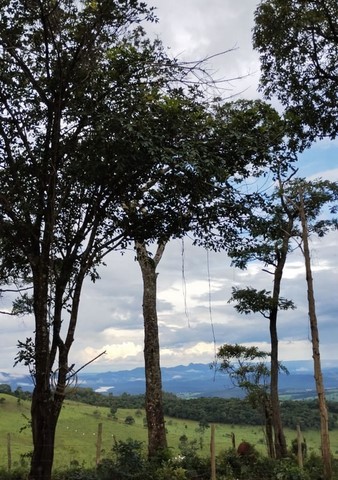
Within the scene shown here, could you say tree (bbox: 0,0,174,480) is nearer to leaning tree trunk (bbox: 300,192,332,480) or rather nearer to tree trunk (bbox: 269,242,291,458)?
leaning tree trunk (bbox: 300,192,332,480)

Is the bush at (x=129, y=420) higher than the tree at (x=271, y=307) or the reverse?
the reverse

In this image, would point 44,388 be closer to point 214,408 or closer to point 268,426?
point 268,426

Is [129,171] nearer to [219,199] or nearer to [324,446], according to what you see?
[219,199]

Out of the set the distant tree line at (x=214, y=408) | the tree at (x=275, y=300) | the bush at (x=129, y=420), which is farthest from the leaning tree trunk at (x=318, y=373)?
the bush at (x=129, y=420)

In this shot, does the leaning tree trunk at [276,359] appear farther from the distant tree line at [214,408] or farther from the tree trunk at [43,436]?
the tree trunk at [43,436]

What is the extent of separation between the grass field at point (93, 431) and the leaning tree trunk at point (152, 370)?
5243 mm

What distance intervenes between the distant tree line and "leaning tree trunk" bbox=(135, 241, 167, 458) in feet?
41.3

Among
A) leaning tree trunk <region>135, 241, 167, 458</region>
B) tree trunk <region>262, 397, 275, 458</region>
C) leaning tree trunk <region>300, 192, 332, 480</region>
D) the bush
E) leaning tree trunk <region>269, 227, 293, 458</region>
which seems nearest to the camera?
leaning tree trunk <region>300, 192, 332, 480</region>

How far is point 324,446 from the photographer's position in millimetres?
13172

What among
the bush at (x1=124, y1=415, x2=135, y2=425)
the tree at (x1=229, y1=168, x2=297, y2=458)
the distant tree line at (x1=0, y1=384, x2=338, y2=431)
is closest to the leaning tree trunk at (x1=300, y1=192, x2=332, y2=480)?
the tree at (x1=229, y1=168, x2=297, y2=458)

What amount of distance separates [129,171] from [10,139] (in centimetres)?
210

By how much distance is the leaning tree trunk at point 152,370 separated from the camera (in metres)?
14.2

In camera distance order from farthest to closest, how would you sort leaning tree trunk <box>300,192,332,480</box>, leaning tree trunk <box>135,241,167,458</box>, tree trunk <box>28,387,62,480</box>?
leaning tree trunk <box>135,241,167,458</box>
leaning tree trunk <box>300,192,332,480</box>
tree trunk <box>28,387,62,480</box>

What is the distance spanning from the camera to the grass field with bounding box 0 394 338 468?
2073 cm
